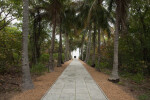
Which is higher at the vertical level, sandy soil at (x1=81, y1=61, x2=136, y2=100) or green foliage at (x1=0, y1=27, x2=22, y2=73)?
green foliage at (x1=0, y1=27, x2=22, y2=73)

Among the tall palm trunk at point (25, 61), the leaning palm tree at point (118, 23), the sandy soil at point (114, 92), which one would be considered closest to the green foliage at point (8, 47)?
the tall palm trunk at point (25, 61)

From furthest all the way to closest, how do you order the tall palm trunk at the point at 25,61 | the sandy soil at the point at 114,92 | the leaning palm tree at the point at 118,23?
the leaning palm tree at the point at 118,23, the tall palm trunk at the point at 25,61, the sandy soil at the point at 114,92

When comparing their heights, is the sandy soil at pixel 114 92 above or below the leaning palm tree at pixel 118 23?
below

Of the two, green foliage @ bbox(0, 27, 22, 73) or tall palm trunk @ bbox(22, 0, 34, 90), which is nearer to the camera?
tall palm trunk @ bbox(22, 0, 34, 90)

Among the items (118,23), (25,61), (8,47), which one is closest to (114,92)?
(25,61)

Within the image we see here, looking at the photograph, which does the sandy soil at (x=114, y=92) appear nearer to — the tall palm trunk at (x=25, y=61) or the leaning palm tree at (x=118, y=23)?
the leaning palm tree at (x=118, y=23)

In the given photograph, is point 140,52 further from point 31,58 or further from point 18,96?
point 31,58

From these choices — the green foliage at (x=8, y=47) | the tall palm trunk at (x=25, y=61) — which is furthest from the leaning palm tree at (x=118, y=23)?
the green foliage at (x=8, y=47)

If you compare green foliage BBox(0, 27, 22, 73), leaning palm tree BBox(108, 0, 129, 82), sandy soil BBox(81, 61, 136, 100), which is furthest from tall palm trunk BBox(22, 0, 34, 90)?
leaning palm tree BBox(108, 0, 129, 82)

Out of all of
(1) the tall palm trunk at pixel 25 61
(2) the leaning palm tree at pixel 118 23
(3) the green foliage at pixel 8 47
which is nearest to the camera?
(1) the tall palm trunk at pixel 25 61

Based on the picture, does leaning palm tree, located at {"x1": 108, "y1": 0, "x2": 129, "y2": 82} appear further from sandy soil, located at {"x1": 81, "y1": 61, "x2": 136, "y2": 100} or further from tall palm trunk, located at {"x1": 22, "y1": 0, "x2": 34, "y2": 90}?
tall palm trunk, located at {"x1": 22, "y1": 0, "x2": 34, "y2": 90}

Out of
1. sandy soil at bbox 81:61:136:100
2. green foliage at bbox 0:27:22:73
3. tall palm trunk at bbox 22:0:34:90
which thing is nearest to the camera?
sandy soil at bbox 81:61:136:100

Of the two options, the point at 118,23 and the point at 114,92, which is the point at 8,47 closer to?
the point at 114,92

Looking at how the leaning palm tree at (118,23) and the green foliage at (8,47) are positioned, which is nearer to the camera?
the green foliage at (8,47)
